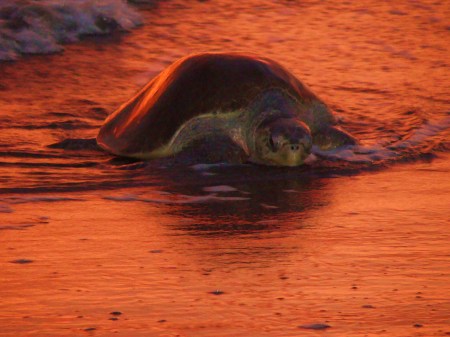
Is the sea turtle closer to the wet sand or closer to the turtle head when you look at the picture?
the turtle head

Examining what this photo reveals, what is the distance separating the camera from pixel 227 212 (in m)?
5.66

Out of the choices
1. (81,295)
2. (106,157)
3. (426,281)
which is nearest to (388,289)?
(426,281)

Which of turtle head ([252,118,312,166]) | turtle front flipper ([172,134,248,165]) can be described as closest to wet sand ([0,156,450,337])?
turtle head ([252,118,312,166])

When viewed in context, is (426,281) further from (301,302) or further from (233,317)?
(233,317)

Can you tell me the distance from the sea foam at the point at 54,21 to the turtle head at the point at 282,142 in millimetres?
4009

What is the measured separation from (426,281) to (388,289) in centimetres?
20

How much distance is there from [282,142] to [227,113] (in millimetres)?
554

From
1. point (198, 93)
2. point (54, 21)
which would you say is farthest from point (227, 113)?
point (54, 21)

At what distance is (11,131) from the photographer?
7387 mm

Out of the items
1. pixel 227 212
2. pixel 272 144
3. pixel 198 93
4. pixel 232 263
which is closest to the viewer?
pixel 232 263

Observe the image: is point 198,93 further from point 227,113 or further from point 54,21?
point 54,21

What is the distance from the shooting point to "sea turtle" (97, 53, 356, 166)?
274 inches

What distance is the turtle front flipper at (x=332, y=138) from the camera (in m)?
7.09

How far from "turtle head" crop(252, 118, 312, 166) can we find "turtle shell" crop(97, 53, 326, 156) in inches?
9.9
